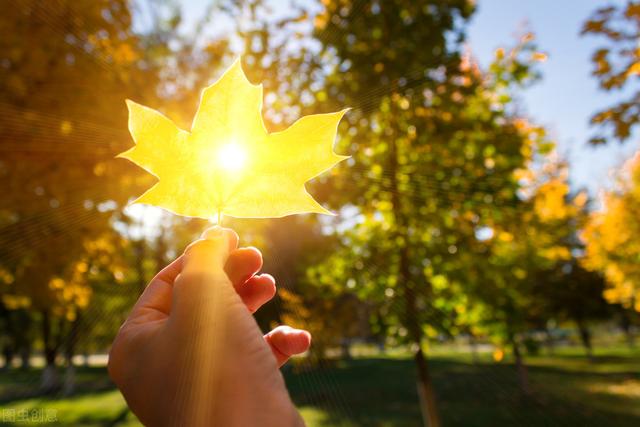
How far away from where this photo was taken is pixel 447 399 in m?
13.0

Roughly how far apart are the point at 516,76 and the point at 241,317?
4523 mm

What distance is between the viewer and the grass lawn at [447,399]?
10391 mm

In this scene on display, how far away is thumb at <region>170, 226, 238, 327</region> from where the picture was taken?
74 cm

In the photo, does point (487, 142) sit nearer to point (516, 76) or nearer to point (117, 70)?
point (516, 76)

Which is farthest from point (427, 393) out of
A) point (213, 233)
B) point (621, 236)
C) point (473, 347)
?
point (473, 347)

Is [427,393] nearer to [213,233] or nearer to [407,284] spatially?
[407,284]

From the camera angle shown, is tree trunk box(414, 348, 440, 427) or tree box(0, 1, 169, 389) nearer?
tree trunk box(414, 348, 440, 427)

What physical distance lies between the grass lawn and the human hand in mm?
7773

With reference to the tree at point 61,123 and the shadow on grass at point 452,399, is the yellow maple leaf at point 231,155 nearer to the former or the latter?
the tree at point 61,123

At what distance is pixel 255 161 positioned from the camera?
917 mm

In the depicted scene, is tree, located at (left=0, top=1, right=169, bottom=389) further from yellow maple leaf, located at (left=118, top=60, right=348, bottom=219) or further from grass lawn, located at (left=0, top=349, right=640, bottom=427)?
yellow maple leaf, located at (left=118, top=60, right=348, bottom=219)

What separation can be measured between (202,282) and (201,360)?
143 millimetres

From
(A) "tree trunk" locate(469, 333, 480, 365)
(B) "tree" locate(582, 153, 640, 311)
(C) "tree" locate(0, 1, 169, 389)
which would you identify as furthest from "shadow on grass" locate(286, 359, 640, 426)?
(C) "tree" locate(0, 1, 169, 389)

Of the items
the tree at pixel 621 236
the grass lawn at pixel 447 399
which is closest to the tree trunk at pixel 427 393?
the grass lawn at pixel 447 399
